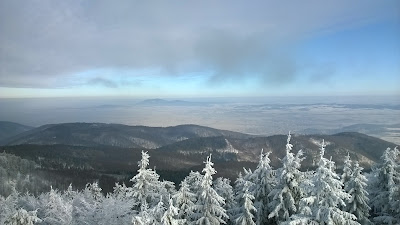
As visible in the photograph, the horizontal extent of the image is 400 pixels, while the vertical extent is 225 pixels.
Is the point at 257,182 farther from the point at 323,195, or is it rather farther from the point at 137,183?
the point at 137,183

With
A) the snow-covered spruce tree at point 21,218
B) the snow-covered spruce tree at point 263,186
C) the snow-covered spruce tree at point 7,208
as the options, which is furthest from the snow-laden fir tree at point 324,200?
the snow-covered spruce tree at point 7,208

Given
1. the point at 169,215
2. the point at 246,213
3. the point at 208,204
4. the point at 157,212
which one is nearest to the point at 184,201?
the point at 208,204

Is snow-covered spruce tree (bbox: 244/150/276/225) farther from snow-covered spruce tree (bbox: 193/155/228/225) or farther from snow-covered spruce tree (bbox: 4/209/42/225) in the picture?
snow-covered spruce tree (bbox: 4/209/42/225)

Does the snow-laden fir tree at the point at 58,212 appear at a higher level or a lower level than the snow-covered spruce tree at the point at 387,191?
lower

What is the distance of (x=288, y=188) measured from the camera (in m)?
24.5

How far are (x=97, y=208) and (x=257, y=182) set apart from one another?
1595cm

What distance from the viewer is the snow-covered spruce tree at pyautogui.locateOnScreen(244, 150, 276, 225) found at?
26859 mm

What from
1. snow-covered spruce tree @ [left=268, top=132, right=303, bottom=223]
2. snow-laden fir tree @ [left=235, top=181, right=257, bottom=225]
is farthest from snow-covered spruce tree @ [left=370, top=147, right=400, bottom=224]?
snow-laden fir tree @ [left=235, top=181, right=257, bottom=225]

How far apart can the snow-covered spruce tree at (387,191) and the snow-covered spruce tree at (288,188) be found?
9171 millimetres

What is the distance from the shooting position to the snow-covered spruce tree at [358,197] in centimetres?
2677

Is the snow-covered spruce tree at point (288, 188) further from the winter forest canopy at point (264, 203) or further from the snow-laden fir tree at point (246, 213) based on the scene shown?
the snow-laden fir tree at point (246, 213)

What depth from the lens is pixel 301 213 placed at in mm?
20062

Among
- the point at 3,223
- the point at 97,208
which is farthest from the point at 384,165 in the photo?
the point at 3,223

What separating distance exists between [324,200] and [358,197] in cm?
991
